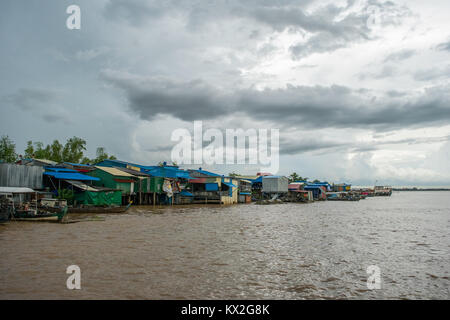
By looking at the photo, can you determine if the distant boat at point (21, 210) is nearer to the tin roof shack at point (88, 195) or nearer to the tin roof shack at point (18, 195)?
the tin roof shack at point (18, 195)

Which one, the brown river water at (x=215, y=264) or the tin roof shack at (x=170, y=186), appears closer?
the brown river water at (x=215, y=264)

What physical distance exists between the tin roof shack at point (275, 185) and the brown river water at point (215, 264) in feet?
144

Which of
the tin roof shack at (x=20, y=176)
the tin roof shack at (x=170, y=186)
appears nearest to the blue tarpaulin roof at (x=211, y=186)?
the tin roof shack at (x=170, y=186)

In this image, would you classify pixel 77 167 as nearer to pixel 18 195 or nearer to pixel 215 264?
pixel 18 195

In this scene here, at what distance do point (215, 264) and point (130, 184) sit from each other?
97.7 ft

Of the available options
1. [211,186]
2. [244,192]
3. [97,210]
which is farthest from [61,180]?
[244,192]

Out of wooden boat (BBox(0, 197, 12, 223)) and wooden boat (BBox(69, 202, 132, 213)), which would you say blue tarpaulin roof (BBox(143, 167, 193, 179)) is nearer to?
wooden boat (BBox(69, 202, 132, 213))

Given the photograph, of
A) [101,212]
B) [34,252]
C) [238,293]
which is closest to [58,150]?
[101,212]

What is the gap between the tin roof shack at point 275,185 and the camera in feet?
204

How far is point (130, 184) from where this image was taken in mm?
38219

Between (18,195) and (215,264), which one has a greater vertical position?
(18,195)

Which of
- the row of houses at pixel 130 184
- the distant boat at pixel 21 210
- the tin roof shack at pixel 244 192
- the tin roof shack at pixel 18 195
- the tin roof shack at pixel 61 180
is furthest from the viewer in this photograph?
the tin roof shack at pixel 244 192
